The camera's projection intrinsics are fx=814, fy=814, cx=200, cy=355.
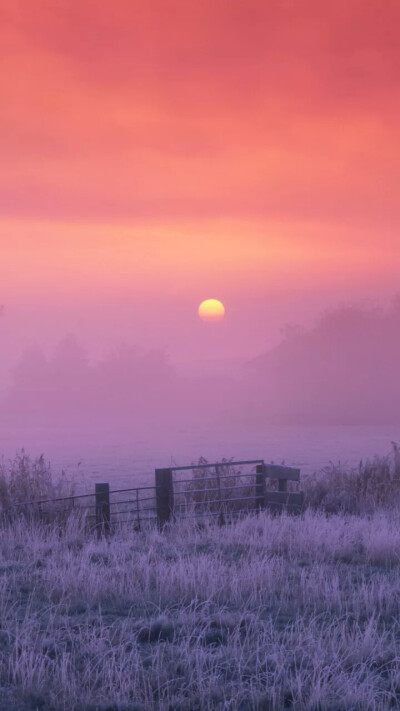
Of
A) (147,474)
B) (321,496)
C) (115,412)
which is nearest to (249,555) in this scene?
(321,496)

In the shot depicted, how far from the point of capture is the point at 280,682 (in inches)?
250

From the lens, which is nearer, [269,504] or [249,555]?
[249,555]

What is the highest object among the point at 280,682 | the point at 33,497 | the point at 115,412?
the point at 115,412

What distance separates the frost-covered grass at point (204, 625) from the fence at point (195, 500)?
221cm

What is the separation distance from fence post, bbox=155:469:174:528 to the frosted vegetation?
75.3 inches

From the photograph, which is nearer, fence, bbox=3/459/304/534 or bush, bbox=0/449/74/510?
fence, bbox=3/459/304/534

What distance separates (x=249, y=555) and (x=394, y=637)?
168 inches

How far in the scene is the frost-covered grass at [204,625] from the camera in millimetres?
6133

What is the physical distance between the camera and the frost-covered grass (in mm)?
6133

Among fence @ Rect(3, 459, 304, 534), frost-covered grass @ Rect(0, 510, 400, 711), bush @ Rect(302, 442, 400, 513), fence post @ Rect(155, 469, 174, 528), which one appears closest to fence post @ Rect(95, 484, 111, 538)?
fence @ Rect(3, 459, 304, 534)

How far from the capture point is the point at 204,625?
26.1 feet

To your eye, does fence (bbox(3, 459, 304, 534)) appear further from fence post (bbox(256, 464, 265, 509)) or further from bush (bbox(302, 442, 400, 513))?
bush (bbox(302, 442, 400, 513))

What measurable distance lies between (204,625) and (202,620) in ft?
0.17

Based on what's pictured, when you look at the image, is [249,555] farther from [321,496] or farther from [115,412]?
[115,412]
